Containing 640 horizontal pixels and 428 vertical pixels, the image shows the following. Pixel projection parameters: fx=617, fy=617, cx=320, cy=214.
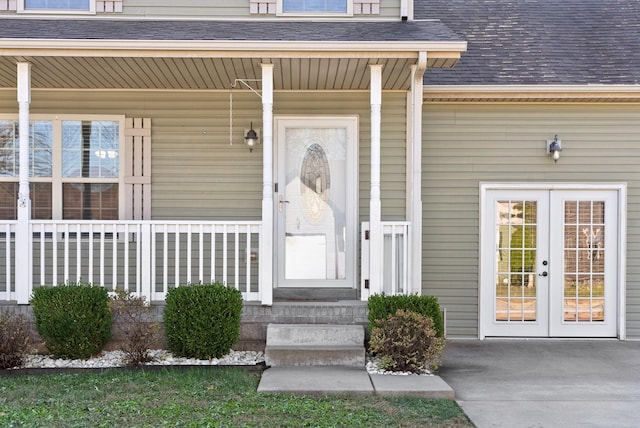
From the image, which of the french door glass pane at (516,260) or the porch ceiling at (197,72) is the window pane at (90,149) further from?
the french door glass pane at (516,260)

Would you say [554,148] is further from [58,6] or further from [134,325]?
[58,6]

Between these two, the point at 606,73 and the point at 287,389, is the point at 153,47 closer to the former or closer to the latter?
the point at 287,389

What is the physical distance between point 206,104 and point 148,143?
2.66 ft

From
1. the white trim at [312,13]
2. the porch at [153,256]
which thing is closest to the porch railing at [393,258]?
the porch at [153,256]

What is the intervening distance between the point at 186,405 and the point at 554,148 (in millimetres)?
5123

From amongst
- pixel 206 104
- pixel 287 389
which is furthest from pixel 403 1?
pixel 287 389

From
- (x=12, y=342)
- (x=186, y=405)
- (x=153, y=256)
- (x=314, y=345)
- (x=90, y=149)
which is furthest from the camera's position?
(x=90, y=149)

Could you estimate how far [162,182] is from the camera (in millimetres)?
7215

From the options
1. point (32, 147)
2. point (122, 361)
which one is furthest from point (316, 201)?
point (32, 147)

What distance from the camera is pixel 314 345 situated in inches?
232

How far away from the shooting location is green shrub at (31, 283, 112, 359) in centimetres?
564

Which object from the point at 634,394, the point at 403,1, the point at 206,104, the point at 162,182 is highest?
the point at 403,1

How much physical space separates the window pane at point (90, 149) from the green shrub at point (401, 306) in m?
3.47

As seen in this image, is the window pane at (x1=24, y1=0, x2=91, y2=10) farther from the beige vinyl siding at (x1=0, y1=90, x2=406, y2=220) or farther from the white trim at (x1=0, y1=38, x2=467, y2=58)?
the white trim at (x1=0, y1=38, x2=467, y2=58)
